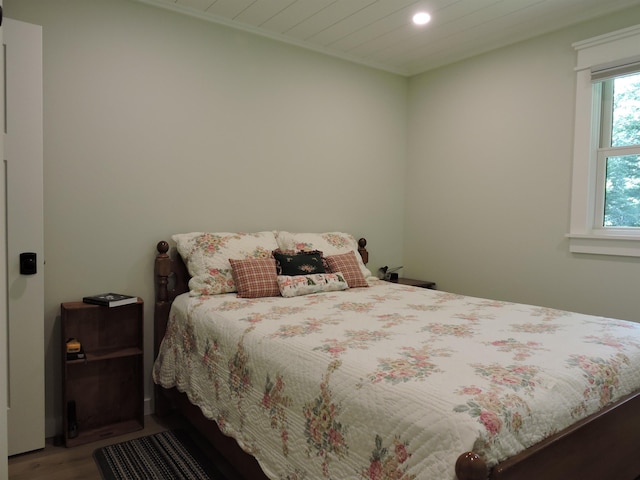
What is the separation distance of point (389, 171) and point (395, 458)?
3038 millimetres

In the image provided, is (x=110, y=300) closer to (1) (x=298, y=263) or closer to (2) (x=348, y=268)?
(1) (x=298, y=263)

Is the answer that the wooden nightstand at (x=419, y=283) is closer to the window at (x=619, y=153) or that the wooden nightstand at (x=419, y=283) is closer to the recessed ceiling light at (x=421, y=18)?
the window at (x=619, y=153)

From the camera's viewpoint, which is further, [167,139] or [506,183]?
[506,183]

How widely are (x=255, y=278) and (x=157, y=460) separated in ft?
3.38

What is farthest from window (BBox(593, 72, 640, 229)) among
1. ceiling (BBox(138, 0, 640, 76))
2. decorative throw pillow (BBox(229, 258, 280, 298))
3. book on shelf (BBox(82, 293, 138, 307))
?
book on shelf (BBox(82, 293, 138, 307))

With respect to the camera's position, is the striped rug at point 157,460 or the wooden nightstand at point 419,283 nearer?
the striped rug at point 157,460

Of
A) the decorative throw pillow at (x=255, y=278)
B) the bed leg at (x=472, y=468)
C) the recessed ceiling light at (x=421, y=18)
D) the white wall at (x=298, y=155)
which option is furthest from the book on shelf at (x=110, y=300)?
the recessed ceiling light at (x=421, y=18)

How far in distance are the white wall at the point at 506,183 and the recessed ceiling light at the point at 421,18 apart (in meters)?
0.74

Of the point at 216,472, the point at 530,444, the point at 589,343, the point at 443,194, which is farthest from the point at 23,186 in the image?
the point at 443,194

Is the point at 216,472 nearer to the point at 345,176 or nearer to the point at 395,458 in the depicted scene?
the point at 395,458

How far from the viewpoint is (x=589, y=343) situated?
5.66 feet

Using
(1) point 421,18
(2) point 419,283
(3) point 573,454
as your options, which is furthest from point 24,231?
(2) point 419,283

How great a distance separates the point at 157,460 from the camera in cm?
223

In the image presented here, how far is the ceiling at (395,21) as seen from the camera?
2738 mm
